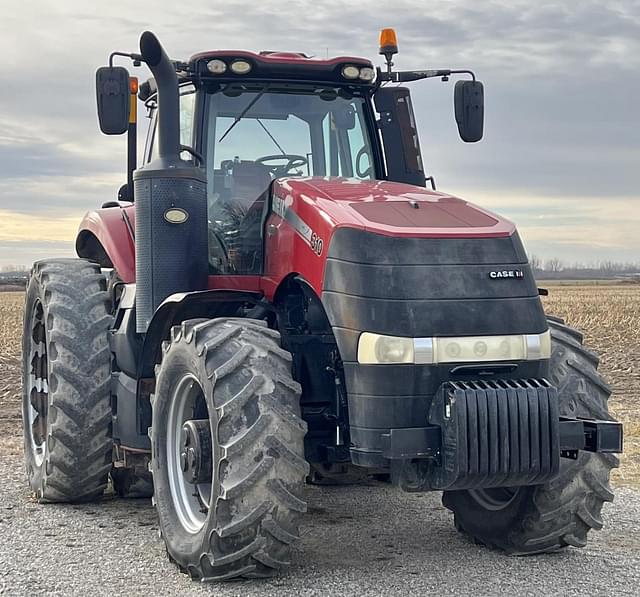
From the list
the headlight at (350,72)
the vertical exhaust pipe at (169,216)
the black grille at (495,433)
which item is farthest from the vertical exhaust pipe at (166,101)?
the black grille at (495,433)

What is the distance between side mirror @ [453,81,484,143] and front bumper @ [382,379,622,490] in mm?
2365

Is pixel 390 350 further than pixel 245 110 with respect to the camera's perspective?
No

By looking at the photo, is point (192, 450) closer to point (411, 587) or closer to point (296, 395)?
point (296, 395)

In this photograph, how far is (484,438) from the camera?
484 centimetres

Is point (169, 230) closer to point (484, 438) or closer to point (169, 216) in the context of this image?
point (169, 216)

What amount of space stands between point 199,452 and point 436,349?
4.37 feet

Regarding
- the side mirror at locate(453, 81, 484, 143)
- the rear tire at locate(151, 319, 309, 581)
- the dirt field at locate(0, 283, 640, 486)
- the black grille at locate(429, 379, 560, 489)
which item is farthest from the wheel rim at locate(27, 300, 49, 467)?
the black grille at locate(429, 379, 560, 489)

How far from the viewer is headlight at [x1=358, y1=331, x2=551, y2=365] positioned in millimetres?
4922

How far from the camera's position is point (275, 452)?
15.9ft

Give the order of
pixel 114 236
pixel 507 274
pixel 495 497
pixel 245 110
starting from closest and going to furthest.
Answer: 1. pixel 507 274
2. pixel 495 497
3. pixel 245 110
4. pixel 114 236

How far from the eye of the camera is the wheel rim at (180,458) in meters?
5.53

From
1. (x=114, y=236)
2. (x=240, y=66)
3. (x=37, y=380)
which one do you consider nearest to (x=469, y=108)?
(x=240, y=66)

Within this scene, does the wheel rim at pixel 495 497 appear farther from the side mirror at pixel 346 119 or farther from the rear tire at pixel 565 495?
the side mirror at pixel 346 119

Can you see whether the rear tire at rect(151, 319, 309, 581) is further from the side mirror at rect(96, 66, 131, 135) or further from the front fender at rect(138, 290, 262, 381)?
the side mirror at rect(96, 66, 131, 135)
